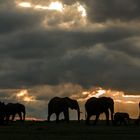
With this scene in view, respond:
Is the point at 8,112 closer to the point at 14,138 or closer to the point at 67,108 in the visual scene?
the point at 67,108

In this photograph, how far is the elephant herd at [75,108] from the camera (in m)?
55.8

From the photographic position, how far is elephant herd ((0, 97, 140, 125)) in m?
55.8

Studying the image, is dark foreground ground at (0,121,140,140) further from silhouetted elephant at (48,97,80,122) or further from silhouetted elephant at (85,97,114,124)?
silhouetted elephant at (48,97,80,122)

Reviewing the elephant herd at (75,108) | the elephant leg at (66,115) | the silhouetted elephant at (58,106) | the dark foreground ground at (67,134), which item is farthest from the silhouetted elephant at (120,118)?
the dark foreground ground at (67,134)

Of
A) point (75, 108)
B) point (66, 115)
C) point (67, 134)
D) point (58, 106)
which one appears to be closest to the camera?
point (67, 134)

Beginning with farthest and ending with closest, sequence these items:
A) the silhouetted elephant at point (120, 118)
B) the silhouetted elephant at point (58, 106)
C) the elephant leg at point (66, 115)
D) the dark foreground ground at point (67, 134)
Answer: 1. the silhouetted elephant at point (58, 106)
2. the elephant leg at point (66, 115)
3. the silhouetted elephant at point (120, 118)
4. the dark foreground ground at point (67, 134)

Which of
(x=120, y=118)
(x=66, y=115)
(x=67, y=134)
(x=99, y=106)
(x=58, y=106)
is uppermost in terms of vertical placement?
(x=58, y=106)

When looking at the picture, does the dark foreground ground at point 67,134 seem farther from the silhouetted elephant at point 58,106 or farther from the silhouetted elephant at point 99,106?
the silhouetted elephant at point 58,106

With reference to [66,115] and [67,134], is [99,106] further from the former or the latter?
[67,134]

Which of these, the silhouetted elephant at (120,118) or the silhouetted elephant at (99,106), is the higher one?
the silhouetted elephant at (99,106)

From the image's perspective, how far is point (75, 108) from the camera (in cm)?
6975

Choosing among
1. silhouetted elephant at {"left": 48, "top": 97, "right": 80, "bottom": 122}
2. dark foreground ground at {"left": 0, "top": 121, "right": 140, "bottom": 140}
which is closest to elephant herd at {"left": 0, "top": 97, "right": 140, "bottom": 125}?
silhouetted elephant at {"left": 48, "top": 97, "right": 80, "bottom": 122}

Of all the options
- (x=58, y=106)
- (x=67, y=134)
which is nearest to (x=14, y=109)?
(x=58, y=106)

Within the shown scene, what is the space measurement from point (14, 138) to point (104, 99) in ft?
89.2
